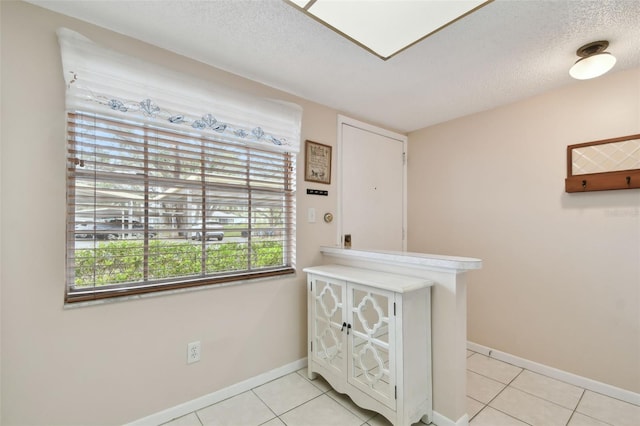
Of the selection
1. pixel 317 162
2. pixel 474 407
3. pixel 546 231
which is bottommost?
pixel 474 407

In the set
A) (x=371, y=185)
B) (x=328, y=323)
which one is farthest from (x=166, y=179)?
(x=371, y=185)

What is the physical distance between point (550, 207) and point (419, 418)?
1.85 metres

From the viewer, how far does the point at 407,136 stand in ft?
10.8

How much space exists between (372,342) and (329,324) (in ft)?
1.25

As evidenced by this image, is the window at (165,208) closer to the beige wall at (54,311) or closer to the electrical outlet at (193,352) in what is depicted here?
the beige wall at (54,311)

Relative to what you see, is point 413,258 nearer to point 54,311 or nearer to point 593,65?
point 593,65

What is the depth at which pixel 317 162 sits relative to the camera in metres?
2.45

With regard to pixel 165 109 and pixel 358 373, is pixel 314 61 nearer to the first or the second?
pixel 165 109

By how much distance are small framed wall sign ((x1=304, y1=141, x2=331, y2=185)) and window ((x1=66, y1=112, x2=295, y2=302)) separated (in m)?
0.18

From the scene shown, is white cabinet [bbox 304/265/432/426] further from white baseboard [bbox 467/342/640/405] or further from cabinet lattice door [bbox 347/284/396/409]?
white baseboard [bbox 467/342/640/405]

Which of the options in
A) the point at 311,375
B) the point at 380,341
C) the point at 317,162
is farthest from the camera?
the point at 317,162

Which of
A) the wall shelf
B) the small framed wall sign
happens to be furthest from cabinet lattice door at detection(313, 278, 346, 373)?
the wall shelf

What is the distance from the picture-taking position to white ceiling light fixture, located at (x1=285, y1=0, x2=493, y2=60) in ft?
4.14

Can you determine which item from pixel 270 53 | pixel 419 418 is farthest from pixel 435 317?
pixel 270 53
